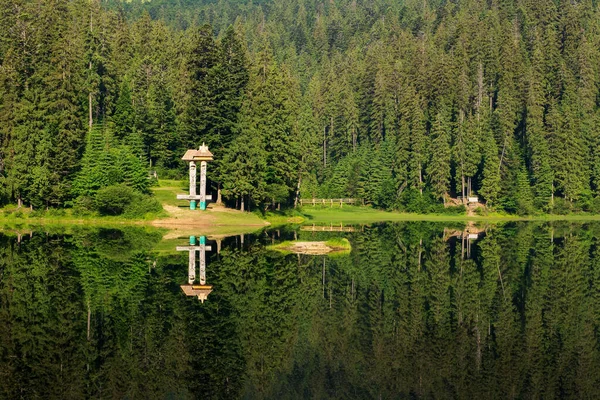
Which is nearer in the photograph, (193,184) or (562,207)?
(193,184)

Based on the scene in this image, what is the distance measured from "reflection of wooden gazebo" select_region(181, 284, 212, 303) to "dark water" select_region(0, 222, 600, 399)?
0.45 meters

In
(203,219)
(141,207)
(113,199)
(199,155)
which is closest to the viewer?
(113,199)

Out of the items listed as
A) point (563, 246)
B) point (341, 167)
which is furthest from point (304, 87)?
point (563, 246)

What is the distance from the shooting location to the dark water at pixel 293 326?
2317 cm

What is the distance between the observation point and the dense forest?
80.5 meters

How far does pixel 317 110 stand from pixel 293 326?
121 metres

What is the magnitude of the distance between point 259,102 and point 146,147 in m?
15.7

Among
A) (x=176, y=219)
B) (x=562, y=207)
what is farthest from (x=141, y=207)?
(x=562, y=207)

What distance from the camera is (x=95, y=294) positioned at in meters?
35.1

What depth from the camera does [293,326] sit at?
31000mm

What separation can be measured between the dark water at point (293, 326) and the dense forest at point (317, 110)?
1130 inches

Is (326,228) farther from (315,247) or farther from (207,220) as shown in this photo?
(315,247)

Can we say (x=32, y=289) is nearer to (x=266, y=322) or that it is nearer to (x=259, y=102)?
(x=266, y=322)

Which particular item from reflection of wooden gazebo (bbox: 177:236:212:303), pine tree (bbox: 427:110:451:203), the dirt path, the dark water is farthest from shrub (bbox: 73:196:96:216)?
pine tree (bbox: 427:110:451:203)
